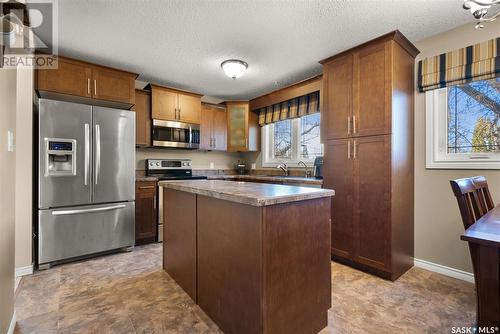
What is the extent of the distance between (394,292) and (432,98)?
6.33ft

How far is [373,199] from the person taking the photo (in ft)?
7.84

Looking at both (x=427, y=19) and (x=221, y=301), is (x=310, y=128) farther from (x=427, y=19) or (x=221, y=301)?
(x=221, y=301)

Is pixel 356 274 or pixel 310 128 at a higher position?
pixel 310 128

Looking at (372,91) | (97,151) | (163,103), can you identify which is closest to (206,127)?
(163,103)

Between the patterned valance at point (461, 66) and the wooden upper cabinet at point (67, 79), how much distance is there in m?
3.72

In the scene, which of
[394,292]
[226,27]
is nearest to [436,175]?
[394,292]

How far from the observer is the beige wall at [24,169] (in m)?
2.38

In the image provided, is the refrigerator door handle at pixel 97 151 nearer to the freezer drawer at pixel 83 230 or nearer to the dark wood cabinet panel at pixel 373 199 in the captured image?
the freezer drawer at pixel 83 230

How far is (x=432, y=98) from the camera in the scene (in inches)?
97.5

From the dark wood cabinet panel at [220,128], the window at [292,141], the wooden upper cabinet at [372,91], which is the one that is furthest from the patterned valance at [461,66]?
the dark wood cabinet panel at [220,128]

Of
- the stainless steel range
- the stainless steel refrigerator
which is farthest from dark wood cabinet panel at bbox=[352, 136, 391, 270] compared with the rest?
the stainless steel refrigerator

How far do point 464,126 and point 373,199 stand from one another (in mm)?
1134

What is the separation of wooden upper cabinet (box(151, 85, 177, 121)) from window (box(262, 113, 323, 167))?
173cm

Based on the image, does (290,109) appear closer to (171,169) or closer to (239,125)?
(239,125)
